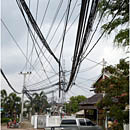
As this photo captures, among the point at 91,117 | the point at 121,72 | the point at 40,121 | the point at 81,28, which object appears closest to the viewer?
the point at 81,28

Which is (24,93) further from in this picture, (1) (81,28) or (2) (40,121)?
(1) (81,28)

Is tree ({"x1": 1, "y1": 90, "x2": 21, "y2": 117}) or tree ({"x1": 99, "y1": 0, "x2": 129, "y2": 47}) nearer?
tree ({"x1": 99, "y1": 0, "x2": 129, "y2": 47})

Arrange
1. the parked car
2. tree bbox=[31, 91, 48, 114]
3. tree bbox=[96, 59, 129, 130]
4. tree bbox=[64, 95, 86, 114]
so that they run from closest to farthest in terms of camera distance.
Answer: tree bbox=[96, 59, 129, 130]
the parked car
tree bbox=[31, 91, 48, 114]
tree bbox=[64, 95, 86, 114]

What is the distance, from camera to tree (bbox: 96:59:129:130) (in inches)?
311

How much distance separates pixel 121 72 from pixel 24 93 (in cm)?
2769

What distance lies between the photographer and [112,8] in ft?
27.0

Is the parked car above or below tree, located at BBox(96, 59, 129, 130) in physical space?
below

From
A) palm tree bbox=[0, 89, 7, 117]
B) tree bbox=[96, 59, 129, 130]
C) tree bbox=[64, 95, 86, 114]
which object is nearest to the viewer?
tree bbox=[96, 59, 129, 130]

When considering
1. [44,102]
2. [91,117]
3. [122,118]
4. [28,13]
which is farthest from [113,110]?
[44,102]

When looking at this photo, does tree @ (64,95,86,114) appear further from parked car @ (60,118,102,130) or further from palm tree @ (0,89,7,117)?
parked car @ (60,118,102,130)

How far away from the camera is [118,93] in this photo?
27.0ft

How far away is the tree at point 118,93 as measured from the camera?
7902 millimetres

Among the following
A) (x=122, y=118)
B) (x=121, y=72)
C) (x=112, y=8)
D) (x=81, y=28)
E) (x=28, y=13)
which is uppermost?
(x=112, y=8)

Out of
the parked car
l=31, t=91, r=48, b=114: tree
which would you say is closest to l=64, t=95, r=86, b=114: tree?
l=31, t=91, r=48, b=114: tree
